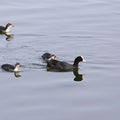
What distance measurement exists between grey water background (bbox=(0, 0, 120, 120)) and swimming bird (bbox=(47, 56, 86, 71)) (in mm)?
230

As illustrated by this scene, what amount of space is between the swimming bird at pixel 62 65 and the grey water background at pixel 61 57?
0.23m

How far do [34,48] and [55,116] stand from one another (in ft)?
22.1

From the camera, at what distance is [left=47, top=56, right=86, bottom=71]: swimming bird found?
21.5 metres

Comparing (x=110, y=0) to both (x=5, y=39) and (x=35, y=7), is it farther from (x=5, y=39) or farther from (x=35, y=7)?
(x=5, y=39)

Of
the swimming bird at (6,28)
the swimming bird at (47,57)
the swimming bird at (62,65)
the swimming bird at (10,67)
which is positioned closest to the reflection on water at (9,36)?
the swimming bird at (6,28)

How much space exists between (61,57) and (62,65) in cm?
137

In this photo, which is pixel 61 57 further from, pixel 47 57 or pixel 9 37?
pixel 9 37

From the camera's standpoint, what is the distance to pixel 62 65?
21.5 metres

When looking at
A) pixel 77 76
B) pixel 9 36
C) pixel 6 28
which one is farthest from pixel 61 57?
pixel 6 28

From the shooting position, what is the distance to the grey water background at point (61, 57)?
57.7ft

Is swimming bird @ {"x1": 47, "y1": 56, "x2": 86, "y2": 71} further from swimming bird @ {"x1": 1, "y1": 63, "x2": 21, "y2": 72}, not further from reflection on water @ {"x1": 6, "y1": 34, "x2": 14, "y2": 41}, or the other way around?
reflection on water @ {"x1": 6, "y1": 34, "x2": 14, "y2": 41}

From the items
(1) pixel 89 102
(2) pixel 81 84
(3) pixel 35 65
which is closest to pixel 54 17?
(3) pixel 35 65

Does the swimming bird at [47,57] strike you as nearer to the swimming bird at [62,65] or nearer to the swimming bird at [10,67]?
the swimming bird at [62,65]

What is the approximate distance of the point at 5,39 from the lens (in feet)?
85.1
